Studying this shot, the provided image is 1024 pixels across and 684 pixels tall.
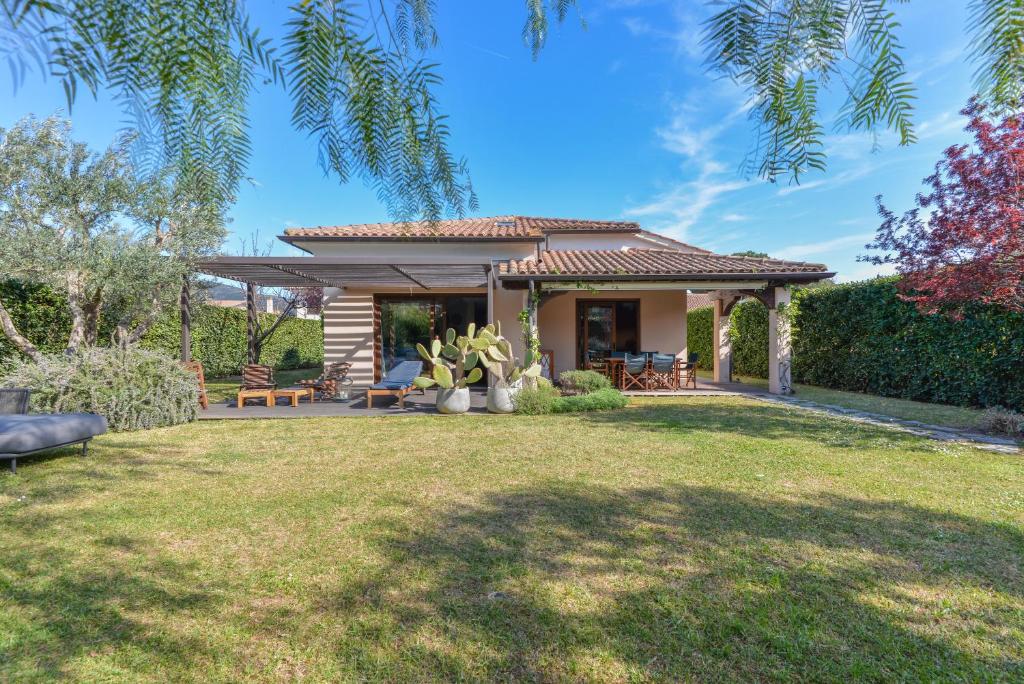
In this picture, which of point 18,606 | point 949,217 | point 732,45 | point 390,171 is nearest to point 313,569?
point 18,606

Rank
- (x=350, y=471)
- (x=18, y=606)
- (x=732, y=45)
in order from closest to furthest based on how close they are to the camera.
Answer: (x=732, y=45) → (x=18, y=606) → (x=350, y=471)

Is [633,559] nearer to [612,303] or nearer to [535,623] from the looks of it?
[535,623]

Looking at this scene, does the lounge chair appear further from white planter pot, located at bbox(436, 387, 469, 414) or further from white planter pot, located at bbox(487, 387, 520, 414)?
white planter pot, located at bbox(487, 387, 520, 414)

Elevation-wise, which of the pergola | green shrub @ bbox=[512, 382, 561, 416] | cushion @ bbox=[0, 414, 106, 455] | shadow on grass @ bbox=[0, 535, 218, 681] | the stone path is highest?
the pergola

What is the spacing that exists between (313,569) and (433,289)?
11.4 meters

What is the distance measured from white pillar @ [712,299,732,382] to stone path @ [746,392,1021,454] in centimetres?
403

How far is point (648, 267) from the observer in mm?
12070

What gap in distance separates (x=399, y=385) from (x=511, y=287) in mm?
4173

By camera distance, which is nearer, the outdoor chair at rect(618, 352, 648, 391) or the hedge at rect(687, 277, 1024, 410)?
the hedge at rect(687, 277, 1024, 410)

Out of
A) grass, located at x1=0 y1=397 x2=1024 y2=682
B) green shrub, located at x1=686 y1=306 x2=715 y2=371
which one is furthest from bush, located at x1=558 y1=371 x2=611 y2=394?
green shrub, located at x1=686 y1=306 x2=715 y2=371

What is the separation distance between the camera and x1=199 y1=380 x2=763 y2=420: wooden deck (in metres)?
9.13

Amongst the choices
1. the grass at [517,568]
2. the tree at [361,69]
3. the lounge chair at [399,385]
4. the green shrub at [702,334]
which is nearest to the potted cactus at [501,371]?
the lounge chair at [399,385]

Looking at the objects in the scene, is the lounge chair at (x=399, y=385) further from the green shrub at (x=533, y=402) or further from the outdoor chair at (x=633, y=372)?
the outdoor chair at (x=633, y=372)

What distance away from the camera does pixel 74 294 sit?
32.1ft
